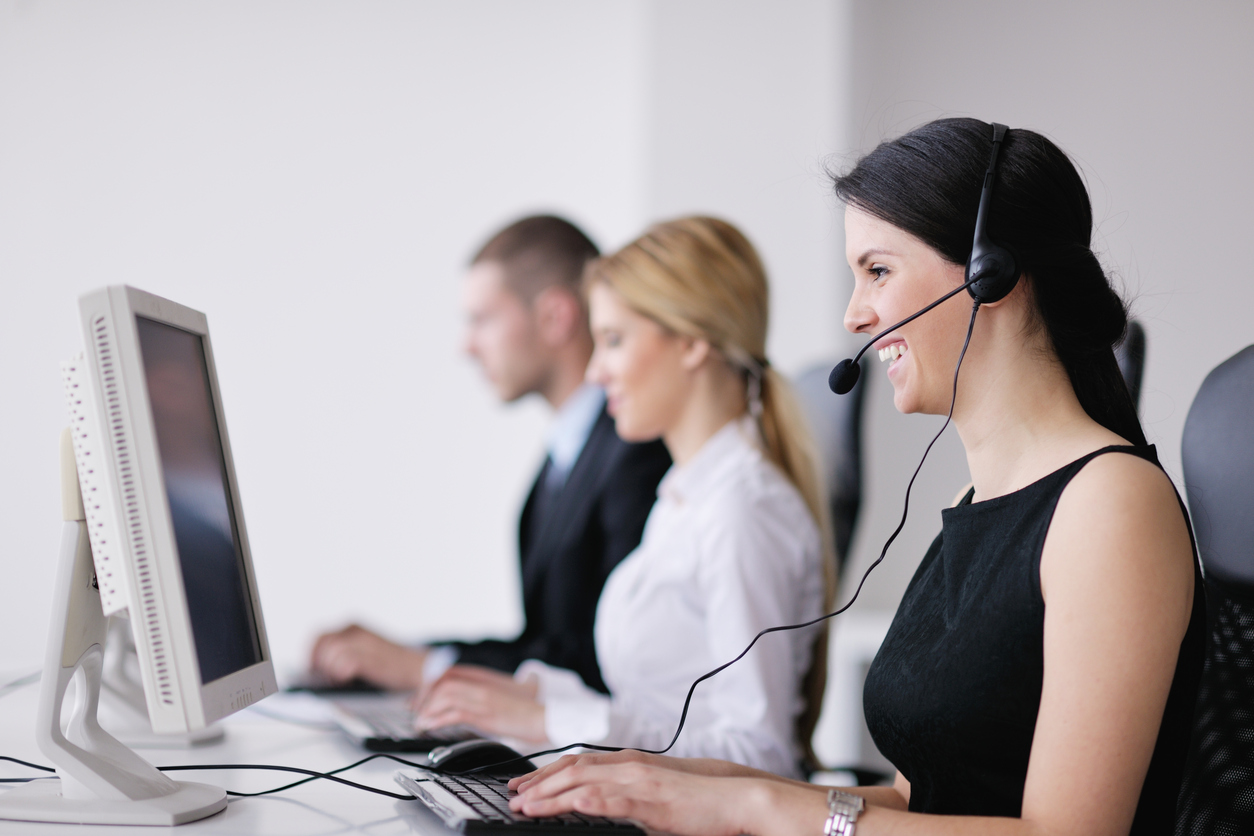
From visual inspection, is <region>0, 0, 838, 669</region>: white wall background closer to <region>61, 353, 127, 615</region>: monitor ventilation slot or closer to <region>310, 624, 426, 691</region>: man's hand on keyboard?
<region>310, 624, 426, 691</region>: man's hand on keyboard

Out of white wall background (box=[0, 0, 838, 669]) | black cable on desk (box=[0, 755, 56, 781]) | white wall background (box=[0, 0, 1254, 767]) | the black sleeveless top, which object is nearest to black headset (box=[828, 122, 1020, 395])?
the black sleeveless top

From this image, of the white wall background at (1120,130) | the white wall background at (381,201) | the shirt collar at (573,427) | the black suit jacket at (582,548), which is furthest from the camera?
the white wall background at (381,201)

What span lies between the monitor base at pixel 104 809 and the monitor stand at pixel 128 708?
34 centimetres

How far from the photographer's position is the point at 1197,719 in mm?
995

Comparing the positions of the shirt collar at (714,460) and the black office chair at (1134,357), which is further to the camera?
the shirt collar at (714,460)

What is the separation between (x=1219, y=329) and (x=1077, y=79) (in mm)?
974

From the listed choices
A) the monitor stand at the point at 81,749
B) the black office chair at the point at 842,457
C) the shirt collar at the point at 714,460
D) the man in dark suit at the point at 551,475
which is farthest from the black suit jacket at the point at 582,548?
the monitor stand at the point at 81,749

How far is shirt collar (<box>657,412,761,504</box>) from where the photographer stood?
1.57m

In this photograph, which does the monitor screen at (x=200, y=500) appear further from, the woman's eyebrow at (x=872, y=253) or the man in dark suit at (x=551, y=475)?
the man in dark suit at (x=551, y=475)

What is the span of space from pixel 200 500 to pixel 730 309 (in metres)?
0.96

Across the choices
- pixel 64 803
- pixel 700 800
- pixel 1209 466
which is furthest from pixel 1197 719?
pixel 64 803

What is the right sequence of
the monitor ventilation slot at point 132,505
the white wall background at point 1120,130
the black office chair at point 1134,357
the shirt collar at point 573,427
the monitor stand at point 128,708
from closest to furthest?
the monitor ventilation slot at point 132,505, the black office chair at point 1134,357, the monitor stand at point 128,708, the white wall background at point 1120,130, the shirt collar at point 573,427

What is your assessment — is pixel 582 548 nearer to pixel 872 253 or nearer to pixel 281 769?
pixel 281 769

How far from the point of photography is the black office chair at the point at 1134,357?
1095mm
